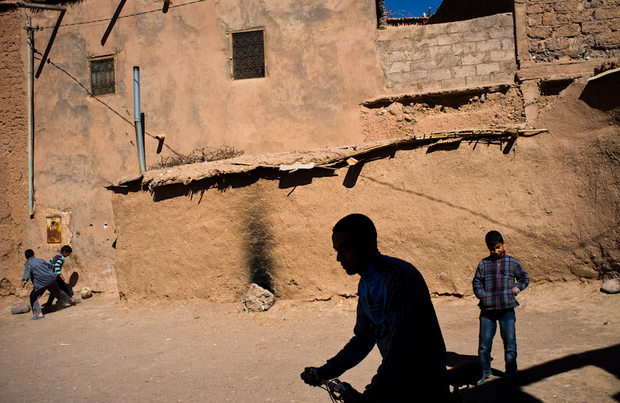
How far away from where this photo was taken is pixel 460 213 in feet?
20.2

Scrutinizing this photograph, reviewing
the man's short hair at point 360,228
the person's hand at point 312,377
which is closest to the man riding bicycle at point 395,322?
the man's short hair at point 360,228

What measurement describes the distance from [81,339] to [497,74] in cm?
835

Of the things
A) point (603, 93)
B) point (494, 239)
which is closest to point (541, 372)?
point (494, 239)

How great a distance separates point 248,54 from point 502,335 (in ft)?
26.0

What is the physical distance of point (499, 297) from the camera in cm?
373

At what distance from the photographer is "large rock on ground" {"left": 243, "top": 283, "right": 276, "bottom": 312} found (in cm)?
650

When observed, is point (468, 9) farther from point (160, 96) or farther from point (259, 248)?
point (160, 96)

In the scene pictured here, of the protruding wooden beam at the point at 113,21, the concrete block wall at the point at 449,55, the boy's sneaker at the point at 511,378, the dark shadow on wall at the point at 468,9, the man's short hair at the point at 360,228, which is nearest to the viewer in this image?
the man's short hair at the point at 360,228

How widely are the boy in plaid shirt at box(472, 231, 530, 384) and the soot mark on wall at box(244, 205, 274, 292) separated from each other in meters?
3.57

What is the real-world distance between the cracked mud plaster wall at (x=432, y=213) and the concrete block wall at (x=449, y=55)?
1.82 metres

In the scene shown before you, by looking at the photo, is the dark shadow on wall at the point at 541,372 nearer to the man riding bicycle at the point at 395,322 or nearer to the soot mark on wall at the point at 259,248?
the man riding bicycle at the point at 395,322

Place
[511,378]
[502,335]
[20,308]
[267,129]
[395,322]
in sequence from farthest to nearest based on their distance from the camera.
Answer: [267,129] → [20,308] → [502,335] → [511,378] → [395,322]

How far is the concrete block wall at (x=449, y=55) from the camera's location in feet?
25.5

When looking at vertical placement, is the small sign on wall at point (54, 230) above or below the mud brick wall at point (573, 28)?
below
